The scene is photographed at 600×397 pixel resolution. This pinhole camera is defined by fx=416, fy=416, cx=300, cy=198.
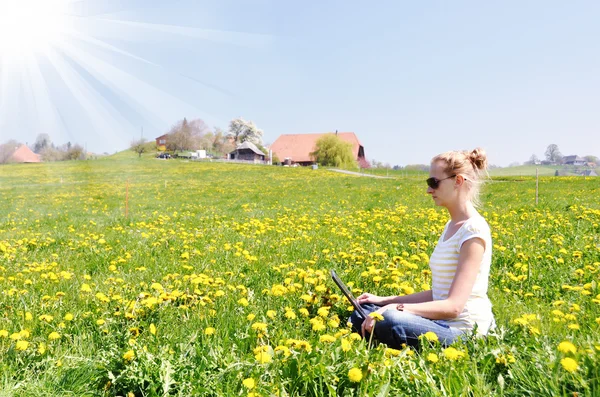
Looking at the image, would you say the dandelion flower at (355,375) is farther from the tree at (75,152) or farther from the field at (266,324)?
the tree at (75,152)

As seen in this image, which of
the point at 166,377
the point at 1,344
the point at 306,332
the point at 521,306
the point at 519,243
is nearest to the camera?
the point at 166,377

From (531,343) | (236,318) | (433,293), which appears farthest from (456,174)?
(236,318)

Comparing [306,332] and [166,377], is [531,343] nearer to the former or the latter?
[306,332]

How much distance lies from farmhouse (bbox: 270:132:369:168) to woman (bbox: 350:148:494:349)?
8272cm

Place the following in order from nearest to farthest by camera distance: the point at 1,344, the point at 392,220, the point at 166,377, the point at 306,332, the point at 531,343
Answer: the point at 166,377 < the point at 531,343 < the point at 1,344 < the point at 306,332 < the point at 392,220

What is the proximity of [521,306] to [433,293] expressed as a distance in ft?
3.57

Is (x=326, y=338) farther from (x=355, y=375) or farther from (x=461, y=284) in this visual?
(x=461, y=284)

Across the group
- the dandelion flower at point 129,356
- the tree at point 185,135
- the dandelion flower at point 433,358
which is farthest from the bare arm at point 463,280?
the tree at point 185,135

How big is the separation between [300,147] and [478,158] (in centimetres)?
8696

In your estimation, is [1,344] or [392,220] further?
[392,220]

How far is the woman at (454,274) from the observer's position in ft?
8.92

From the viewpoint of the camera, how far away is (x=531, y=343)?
97.9 inches

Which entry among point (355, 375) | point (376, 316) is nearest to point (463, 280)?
point (376, 316)

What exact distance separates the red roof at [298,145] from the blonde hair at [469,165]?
8342 cm
